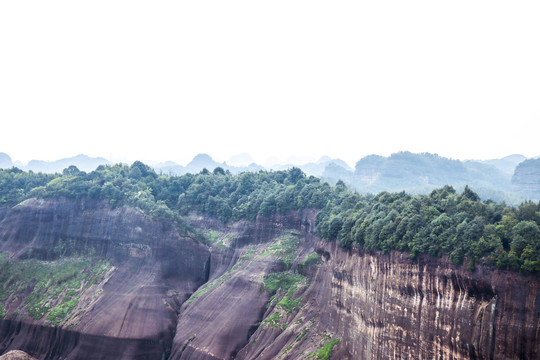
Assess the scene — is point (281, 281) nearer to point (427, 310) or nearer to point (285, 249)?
point (285, 249)

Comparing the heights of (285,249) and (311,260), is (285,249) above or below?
above

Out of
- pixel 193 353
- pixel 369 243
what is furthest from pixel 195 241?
pixel 369 243

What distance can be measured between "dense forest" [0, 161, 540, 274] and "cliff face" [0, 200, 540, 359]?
160 cm

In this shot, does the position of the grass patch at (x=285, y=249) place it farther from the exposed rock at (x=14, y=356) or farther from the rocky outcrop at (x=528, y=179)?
the rocky outcrop at (x=528, y=179)

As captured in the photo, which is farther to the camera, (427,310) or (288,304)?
(288,304)

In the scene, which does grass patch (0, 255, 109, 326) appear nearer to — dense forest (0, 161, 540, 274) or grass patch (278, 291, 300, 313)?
dense forest (0, 161, 540, 274)

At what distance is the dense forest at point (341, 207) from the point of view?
3581 centimetres

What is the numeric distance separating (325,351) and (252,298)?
1750 centimetres

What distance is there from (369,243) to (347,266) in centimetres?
582

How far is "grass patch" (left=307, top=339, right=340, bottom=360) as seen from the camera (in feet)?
158

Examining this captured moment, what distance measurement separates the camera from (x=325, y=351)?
4894cm

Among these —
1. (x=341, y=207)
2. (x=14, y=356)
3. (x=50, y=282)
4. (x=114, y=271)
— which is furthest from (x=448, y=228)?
(x=50, y=282)

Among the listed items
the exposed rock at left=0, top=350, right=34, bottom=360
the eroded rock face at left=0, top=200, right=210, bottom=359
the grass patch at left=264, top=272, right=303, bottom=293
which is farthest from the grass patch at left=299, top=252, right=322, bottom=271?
the exposed rock at left=0, top=350, right=34, bottom=360

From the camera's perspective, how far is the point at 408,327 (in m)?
40.2
